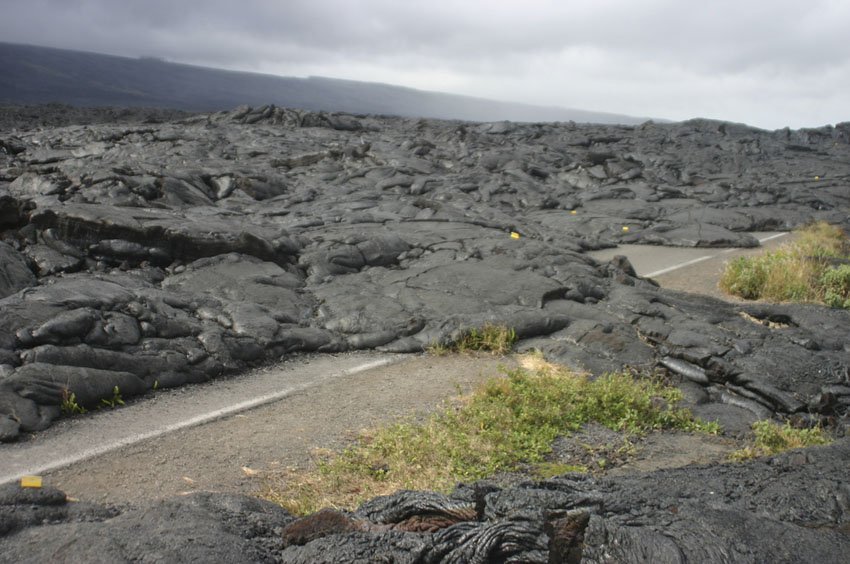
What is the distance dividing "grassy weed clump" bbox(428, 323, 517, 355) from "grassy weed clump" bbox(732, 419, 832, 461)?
10.4 feet

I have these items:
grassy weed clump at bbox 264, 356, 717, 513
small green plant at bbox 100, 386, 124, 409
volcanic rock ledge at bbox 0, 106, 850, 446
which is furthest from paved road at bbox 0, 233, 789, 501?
grassy weed clump at bbox 264, 356, 717, 513

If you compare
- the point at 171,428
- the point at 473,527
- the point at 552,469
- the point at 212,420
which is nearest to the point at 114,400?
the point at 171,428

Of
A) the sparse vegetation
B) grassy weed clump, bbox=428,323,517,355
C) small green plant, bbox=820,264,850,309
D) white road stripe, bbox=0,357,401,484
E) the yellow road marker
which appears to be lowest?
white road stripe, bbox=0,357,401,484

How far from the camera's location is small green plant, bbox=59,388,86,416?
7109 millimetres

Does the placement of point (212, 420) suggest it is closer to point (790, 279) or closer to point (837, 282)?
point (790, 279)

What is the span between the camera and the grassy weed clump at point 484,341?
9703 mm

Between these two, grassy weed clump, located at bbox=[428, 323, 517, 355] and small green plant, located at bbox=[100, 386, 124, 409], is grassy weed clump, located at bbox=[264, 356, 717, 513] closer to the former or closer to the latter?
grassy weed clump, located at bbox=[428, 323, 517, 355]

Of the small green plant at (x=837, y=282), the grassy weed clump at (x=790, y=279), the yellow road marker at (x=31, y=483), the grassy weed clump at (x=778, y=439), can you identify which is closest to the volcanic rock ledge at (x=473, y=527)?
the yellow road marker at (x=31, y=483)

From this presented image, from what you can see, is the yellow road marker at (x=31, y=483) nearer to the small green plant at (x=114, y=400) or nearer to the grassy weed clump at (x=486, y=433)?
the grassy weed clump at (x=486, y=433)

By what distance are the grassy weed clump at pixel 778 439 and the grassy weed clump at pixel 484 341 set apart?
3.17 m

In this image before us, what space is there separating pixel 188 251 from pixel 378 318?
356 centimetres

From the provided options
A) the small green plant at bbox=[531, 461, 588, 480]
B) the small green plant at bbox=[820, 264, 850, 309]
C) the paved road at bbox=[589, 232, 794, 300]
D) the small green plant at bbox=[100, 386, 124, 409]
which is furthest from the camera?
the paved road at bbox=[589, 232, 794, 300]

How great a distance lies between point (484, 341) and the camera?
9.83 m

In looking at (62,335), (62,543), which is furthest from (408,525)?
(62,335)
